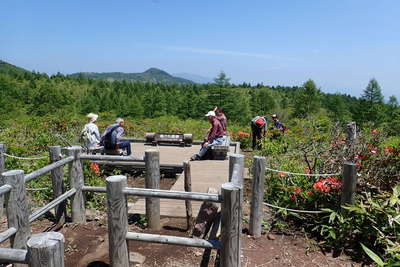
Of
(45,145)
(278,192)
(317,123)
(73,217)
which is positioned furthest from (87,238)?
(45,145)

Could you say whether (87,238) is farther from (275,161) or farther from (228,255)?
(275,161)

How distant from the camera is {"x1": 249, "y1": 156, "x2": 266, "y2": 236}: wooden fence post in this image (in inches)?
165

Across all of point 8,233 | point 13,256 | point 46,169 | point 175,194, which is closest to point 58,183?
point 46,169

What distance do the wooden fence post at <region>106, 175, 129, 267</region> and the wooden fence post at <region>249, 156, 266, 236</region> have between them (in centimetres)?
187

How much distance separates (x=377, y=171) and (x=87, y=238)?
4.46 metres

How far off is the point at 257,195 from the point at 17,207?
117 inches

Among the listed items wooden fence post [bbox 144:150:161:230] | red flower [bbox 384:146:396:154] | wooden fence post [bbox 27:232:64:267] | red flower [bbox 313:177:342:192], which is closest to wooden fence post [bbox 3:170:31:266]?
wooden fence post [bbox 144:150:161:230]

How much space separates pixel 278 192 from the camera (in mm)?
5242

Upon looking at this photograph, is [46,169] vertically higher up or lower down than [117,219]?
higher up

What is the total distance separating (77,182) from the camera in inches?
185

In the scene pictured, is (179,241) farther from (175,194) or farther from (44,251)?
(44,251)

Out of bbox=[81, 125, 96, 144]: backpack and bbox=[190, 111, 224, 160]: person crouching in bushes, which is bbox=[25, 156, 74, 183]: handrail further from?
bbox=[190, 111, 224, 160]: person crouching in bushes

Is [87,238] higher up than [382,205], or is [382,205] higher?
[382,205]

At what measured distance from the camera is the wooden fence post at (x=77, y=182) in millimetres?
4613
